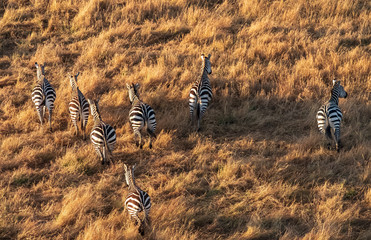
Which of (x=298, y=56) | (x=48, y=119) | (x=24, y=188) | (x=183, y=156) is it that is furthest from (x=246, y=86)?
(x=24, y=188)

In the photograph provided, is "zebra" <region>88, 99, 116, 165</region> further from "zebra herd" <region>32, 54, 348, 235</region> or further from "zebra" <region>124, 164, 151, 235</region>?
"zebra" <region>124, 164, 151, 235</region>

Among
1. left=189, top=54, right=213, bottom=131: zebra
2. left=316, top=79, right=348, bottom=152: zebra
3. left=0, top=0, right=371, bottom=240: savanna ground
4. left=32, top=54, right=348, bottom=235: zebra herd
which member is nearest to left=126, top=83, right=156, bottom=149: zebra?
left=32, top=54, right=348, bottom=235: zebra herd

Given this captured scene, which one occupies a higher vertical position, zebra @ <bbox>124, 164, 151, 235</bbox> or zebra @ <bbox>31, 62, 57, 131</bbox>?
zebra @ <bbox>124, 164, 151, 235</bbox>

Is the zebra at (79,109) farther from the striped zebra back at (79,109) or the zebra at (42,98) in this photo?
the zebra at (42,98)

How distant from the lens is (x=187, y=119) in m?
10.5

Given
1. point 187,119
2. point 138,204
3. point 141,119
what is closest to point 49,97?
point 141,119

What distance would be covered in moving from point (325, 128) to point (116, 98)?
17.1 ft

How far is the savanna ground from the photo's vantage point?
701 centimetres

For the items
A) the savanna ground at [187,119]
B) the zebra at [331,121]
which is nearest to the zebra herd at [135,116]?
the zebra at [331,121]

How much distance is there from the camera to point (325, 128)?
8914mm

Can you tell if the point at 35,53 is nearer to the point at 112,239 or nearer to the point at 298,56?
the point at 298,56

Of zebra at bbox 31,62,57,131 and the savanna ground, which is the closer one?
the savanna ground

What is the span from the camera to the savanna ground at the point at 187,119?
7.01 metres

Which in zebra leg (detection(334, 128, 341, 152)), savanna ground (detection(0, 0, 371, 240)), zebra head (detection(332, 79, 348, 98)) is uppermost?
zebra head (detection(332, 79, 348, 98))
